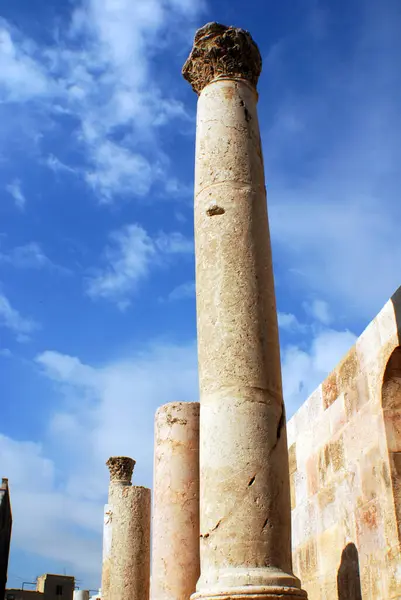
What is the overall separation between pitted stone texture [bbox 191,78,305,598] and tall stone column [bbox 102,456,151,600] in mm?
7775

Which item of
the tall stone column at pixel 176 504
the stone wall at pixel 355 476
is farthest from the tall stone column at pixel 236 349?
the tall stone column at pixel 176 504

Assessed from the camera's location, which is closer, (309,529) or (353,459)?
(353,459)

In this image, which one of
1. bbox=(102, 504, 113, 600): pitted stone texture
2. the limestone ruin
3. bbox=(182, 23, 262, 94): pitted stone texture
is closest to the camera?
the limestone ruin

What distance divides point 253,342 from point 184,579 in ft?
14.2

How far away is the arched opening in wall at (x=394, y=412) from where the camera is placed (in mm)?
8578

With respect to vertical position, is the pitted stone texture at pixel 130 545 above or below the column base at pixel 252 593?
above

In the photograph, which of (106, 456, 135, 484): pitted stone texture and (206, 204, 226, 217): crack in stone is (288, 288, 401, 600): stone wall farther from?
(106, 456, 135, 484): pitted stone texture

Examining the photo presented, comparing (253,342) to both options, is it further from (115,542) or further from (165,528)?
(115,542)

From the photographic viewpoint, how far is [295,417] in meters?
12.9

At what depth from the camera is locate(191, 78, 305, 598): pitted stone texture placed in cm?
594

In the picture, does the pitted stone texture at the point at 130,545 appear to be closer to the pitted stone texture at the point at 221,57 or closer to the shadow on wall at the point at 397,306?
the shadow on wall at the point at 397,306

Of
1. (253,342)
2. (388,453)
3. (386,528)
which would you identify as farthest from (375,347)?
(253,342)

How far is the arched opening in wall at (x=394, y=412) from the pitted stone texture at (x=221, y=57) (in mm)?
3865

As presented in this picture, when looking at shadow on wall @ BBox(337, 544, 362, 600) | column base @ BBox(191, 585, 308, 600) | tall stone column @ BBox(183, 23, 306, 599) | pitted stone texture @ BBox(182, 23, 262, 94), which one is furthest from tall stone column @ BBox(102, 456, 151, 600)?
pitted stone texture @ BBox(182, 23, 262, 94)
